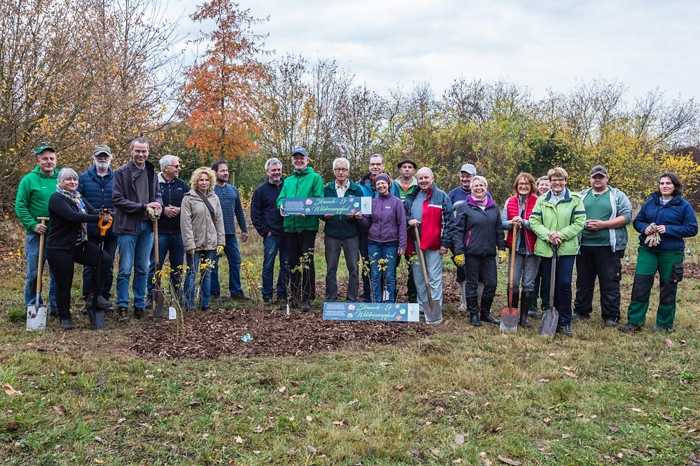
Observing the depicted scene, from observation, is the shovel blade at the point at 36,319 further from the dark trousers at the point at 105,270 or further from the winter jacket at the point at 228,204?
the winter jacket at the point at 228,204

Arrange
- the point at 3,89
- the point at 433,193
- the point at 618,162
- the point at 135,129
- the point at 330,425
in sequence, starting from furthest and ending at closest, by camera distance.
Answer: the point at 618,162, the point at 135,129, the point at 3,89, the point at 433,193, the point at 330,425

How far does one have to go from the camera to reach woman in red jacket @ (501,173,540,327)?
7.18 metres

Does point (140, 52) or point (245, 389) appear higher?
point (140, 52)

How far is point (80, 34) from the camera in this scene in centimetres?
998

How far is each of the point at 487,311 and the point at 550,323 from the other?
0.91m

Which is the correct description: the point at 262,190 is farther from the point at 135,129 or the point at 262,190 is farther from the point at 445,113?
the point at 445,113

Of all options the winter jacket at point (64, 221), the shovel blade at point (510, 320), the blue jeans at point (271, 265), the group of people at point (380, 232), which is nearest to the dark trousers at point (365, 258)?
the group of people at point (380, 232)

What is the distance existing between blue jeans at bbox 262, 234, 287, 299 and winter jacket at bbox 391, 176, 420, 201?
187cm

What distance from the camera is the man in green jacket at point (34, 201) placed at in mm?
6754

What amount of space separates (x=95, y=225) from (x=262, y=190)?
2334 millimetres

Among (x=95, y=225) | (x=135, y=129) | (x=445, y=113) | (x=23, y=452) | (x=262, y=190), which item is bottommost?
(x=23, y=452)

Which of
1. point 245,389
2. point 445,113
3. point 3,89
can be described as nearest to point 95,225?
point 245,389

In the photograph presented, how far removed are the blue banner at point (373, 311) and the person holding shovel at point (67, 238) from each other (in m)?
2.98

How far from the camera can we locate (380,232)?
7.39 meters
